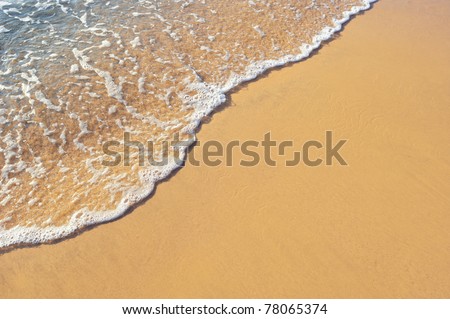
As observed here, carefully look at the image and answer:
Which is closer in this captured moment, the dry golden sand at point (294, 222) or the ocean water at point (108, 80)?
the dry golden sand at point (294, 222)

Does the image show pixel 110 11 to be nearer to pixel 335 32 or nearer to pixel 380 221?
pixel 335 32

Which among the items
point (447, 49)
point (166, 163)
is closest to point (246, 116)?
point (166, 163)

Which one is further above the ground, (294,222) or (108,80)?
(108,80)

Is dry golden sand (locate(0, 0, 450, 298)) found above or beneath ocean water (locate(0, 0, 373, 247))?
beneath

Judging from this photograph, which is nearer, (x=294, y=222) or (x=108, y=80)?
(x=294, y=222)

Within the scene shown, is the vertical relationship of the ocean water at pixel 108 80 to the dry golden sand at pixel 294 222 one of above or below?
above
